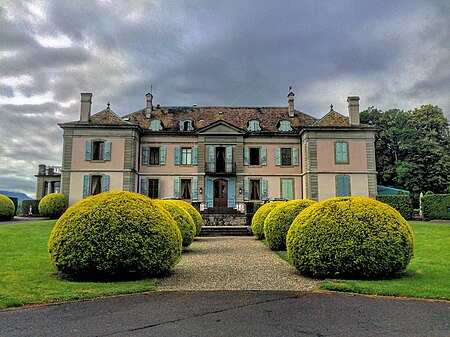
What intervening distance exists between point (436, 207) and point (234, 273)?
18079 millimetres

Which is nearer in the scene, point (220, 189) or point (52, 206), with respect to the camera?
point (52, 206)

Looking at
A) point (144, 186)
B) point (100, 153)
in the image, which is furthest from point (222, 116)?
point (100, 153)

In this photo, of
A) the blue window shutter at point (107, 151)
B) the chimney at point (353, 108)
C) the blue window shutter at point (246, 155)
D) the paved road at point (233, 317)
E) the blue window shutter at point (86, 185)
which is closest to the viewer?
the paved road at point (233, 317)

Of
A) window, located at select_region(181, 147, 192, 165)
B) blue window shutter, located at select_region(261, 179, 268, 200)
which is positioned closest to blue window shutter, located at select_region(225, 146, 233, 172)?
blue window shutter, located at select_region(261, 179, 268, 200)

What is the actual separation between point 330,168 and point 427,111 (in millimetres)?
19084

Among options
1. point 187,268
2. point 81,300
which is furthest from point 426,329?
point 187,268

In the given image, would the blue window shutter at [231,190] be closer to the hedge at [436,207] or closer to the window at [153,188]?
the window at [153,188]

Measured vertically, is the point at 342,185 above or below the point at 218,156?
below

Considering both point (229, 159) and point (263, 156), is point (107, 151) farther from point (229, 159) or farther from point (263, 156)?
point (263, 156)

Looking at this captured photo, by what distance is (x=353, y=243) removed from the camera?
22.2 ft

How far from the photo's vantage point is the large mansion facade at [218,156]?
25.9 metres

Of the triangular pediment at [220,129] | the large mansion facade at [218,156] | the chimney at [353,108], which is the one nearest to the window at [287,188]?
the large mansion facade at [218,156]

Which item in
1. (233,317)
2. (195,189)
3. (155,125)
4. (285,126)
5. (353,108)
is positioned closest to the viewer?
(233,317)

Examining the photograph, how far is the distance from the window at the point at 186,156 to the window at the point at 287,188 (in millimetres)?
7224
